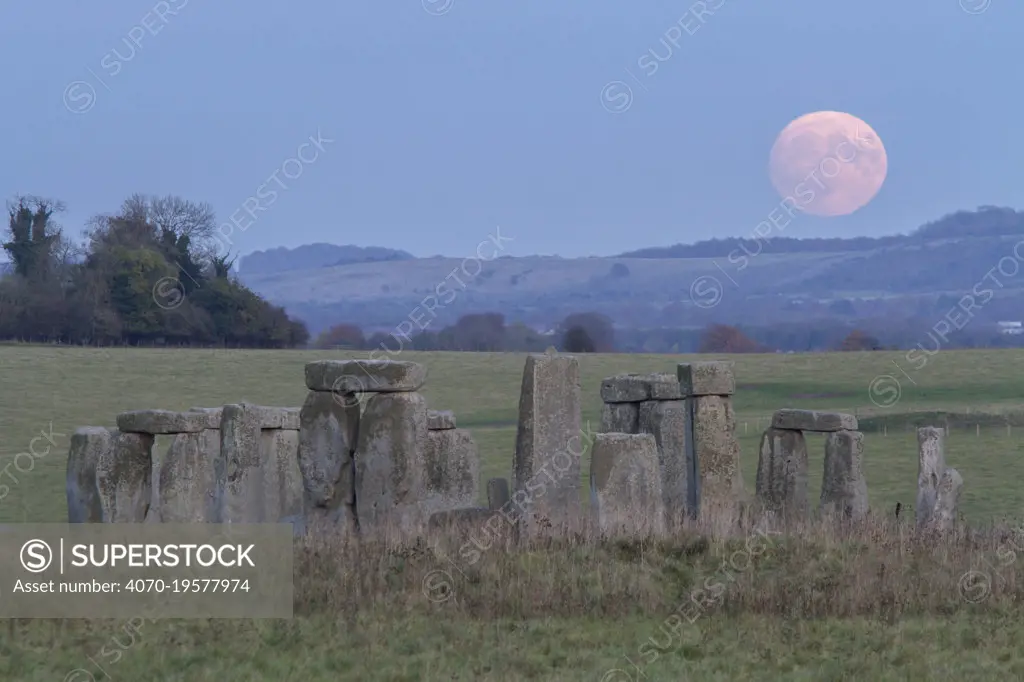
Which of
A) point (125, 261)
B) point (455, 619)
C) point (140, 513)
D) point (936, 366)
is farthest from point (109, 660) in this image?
point (125, 261)

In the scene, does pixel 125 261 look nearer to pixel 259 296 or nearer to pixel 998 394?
pixel 259 296

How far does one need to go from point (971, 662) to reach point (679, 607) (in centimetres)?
269

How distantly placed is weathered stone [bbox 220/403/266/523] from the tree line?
5086cm

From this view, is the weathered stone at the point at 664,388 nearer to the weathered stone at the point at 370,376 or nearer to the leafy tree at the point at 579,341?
the weathered stone at the point at 370,376

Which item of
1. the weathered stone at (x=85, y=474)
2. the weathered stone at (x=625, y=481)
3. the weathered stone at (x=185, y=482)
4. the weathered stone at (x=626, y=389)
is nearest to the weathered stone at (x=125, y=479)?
the weathered stone at (x=85, y=474)

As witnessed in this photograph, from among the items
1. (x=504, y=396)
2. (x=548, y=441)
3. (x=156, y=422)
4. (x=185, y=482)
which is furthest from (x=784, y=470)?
(x=504, y=396)

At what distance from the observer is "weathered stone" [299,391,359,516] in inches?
739

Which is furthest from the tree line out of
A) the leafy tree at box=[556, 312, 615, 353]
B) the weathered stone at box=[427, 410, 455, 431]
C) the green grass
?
the weathered stone at box=[427, 410, 455, 431]

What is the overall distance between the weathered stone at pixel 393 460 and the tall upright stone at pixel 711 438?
3.83m

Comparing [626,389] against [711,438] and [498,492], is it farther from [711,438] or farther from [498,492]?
[498,492]

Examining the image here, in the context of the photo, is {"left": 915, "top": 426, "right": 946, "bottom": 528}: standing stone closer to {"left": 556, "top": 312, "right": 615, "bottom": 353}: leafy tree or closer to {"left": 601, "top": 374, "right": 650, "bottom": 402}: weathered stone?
{"left": 601, "top": 374, "right": 650, "bottom": 402}: weathered stone

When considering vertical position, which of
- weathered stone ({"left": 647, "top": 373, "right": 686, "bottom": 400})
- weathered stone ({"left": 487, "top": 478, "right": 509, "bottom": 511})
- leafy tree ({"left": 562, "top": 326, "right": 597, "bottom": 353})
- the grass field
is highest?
leafy tree ({"left": 562, "top": 326, "right": 597, "bottom": 353})

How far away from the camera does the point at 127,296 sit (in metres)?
72.2

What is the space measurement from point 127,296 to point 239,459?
5434 centimetres
